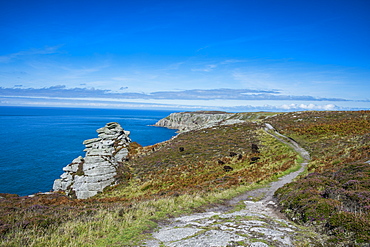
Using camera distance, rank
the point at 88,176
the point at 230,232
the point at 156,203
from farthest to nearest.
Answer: the point at 88,176 → the point at 156,203 → the point at 230,232

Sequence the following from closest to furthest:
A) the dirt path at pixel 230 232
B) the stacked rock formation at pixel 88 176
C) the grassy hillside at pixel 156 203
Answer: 1. the dirt path at pixel 230 232
2. the grassy hillside at pixel 156 203
3. the stacked rock formation at pixel 88 176

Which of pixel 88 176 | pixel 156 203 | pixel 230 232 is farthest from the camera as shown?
pixel 88 176

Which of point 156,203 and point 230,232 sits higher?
point 230,232

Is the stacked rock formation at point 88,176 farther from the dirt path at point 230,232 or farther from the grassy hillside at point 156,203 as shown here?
the dirt path at point 230,232

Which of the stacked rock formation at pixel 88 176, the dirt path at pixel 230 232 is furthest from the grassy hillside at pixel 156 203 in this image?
the stacked rock formation at pixel 88 176

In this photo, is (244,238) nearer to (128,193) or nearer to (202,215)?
(202,215)

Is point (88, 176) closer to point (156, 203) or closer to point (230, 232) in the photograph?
point (156, 203)

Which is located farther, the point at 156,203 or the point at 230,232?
the point at 156,203

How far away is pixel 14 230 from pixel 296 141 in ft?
150

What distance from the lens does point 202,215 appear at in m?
11.9

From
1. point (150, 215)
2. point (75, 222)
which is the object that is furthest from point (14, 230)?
point (150, 215)

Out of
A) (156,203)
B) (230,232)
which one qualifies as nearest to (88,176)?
(156,203)

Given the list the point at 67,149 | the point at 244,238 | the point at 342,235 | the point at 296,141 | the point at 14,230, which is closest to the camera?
the point at 342,235

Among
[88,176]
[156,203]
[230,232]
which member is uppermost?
[230,232]
